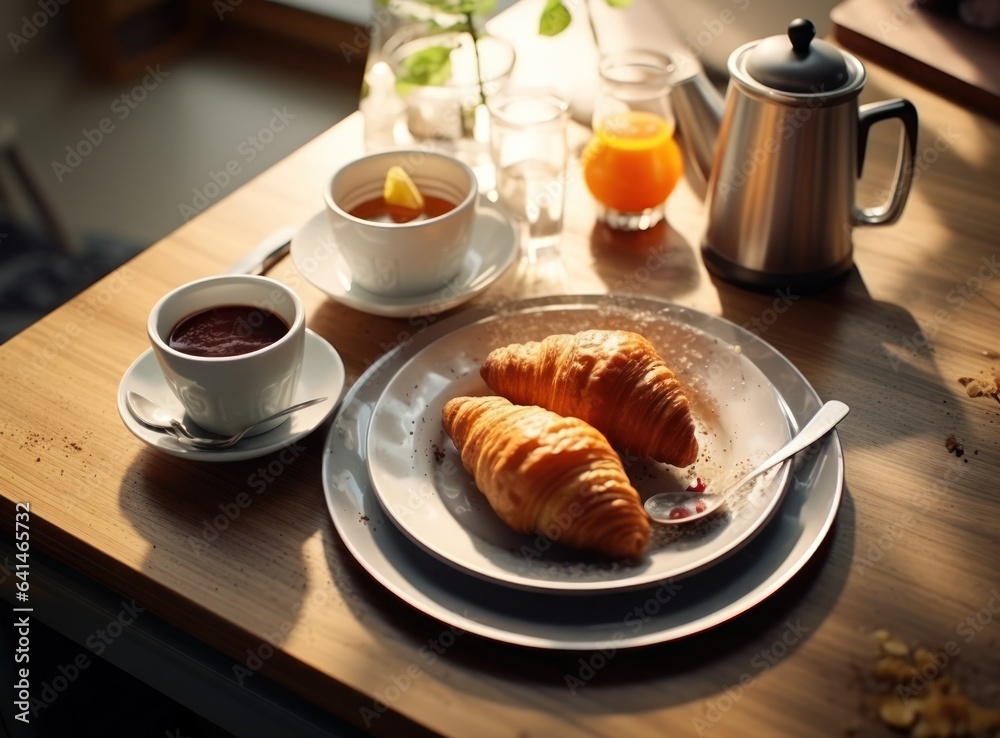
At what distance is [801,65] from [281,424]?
619mm

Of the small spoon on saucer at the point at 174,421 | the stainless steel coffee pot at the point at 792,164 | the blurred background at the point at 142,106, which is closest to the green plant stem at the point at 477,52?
the stainless steel coffee pot at the point at 792,164

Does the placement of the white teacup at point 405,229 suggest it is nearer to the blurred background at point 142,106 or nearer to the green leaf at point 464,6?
the green leaf at point 464,6

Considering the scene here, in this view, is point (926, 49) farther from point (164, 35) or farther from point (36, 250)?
point (164, 35)

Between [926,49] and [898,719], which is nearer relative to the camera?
[898,719]

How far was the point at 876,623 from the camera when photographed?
28.1 inches

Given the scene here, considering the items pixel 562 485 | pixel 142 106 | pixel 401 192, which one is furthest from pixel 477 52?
pixel 142 106

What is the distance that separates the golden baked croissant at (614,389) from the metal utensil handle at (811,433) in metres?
0.06

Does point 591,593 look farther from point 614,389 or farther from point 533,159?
point 533,159

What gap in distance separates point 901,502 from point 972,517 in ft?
0.19

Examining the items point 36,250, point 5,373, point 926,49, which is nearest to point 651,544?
point 5,373

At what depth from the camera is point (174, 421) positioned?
849mm

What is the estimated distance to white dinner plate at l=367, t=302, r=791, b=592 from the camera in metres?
0.72

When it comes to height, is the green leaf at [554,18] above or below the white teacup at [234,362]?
above

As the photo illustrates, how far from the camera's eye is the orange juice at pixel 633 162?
44.3 inches
